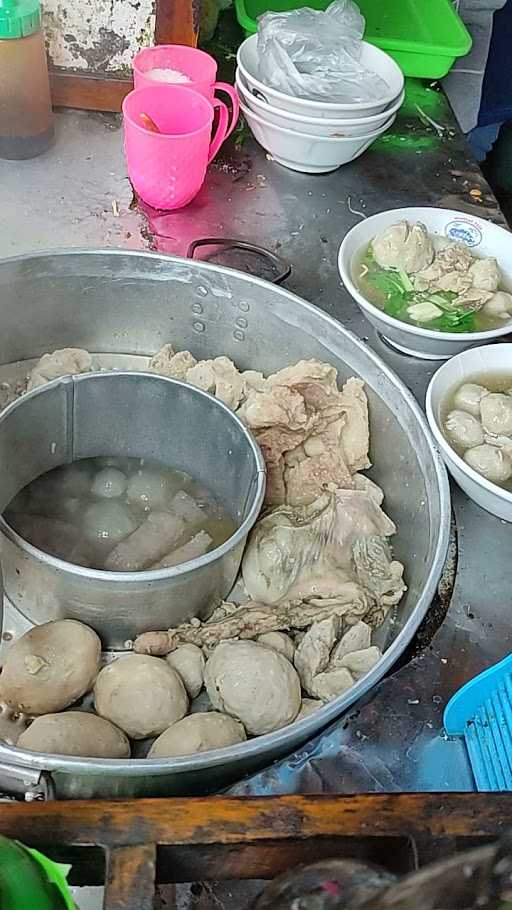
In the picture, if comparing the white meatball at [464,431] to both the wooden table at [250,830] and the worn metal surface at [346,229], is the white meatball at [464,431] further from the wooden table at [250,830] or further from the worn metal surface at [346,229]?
the wooden table at [250,830]

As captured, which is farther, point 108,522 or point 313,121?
point 313,121

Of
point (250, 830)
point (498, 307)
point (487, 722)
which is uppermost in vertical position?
point (250, 830)

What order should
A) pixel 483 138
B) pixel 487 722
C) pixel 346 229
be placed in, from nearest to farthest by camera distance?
pixel 487 722
pixel 346 229
pixel 483 138

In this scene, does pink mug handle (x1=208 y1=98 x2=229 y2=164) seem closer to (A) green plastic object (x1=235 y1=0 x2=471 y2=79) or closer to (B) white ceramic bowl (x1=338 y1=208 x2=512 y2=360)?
(B) white ceramic bowl (x1=338 y1=208 x2=512 y2=360)

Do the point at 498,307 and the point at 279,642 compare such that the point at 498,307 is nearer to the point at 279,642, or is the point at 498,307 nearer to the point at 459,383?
the point at 459,383

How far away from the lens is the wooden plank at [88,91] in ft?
5.89

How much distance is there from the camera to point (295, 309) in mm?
1472

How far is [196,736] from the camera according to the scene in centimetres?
103

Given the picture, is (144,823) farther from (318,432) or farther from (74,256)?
(74,256)

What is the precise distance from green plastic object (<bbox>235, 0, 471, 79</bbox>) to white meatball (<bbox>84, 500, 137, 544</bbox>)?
121cm

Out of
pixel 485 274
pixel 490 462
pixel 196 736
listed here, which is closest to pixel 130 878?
pixel 196 736

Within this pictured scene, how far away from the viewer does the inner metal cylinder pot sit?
1.14m

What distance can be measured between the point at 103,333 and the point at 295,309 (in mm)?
387

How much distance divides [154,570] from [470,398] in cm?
55
